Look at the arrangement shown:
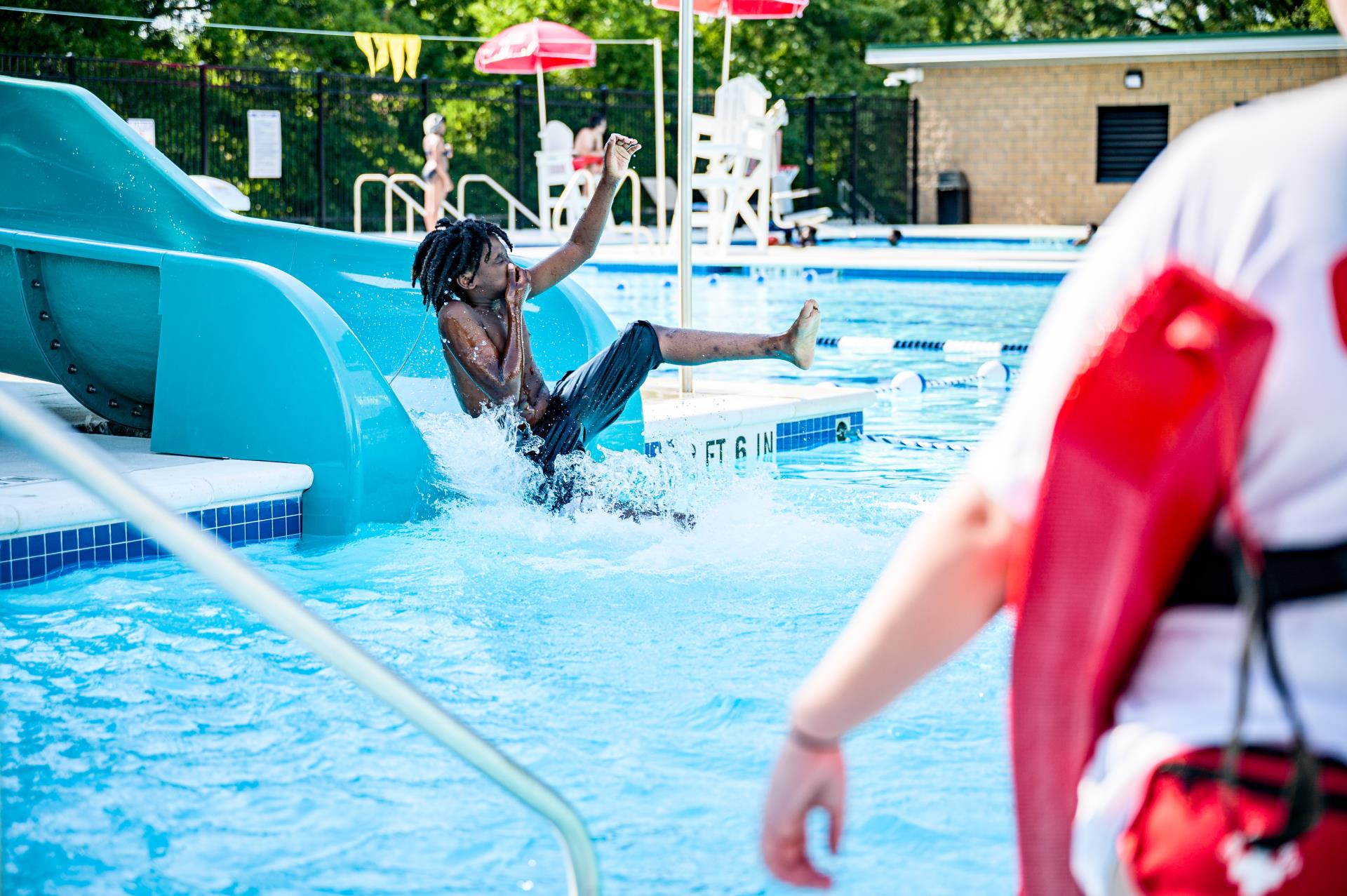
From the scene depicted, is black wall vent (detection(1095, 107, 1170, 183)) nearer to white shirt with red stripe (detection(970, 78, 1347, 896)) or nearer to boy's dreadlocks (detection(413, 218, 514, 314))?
boy's dreadlocks (detection(413, 218, 514, 314))

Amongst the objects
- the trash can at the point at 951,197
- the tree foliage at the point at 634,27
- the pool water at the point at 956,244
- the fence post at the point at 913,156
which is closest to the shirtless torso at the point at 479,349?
the pool water at the point at 956,244

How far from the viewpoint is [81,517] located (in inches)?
164

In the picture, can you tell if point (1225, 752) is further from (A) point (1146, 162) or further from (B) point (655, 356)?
(A) point (1146, 162)

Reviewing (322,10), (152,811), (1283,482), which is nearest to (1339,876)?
(1283,482)

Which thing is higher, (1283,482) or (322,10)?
(322,10)

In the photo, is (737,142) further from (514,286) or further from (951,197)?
(514,286)

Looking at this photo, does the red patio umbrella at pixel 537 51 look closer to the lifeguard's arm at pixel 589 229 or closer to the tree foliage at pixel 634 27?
the tree foliage at pixel 634 27

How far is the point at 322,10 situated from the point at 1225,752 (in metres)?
26.4

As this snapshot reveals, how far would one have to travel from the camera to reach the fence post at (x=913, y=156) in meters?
25.5

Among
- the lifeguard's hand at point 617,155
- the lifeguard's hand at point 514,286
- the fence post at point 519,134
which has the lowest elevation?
the lifeguard's hand at point 514,286

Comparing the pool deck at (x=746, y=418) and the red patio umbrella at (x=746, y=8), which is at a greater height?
the red patio umbrella at (x=746, y=8)

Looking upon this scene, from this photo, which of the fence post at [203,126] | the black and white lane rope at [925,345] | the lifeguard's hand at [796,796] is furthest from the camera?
the fence post at [203,126]

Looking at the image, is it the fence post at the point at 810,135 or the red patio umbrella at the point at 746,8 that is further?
the fence post at the point at 810,135

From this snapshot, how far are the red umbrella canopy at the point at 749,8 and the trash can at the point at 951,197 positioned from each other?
9.89m
